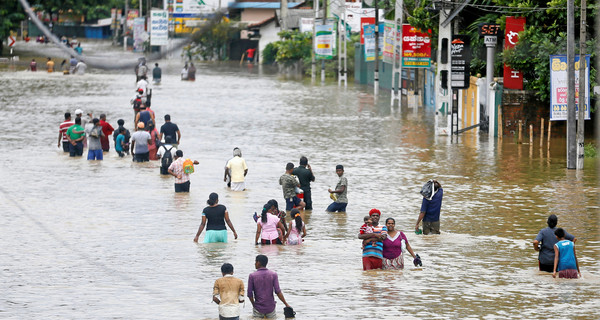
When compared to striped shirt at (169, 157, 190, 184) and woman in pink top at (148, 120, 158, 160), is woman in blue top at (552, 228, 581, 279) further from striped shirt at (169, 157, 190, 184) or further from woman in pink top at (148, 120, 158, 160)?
woman in pink top at (148, 120, 158, 160)

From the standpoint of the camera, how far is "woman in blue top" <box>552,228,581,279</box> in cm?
1570

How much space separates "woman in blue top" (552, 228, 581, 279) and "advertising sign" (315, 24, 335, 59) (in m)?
50.6

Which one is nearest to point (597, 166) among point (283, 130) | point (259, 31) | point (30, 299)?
point (283, 130)

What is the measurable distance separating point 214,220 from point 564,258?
5887mm

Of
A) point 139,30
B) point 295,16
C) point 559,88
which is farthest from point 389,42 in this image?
point 139,30

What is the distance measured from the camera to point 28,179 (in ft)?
89.0

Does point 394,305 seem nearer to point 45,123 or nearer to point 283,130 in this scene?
point 283,130

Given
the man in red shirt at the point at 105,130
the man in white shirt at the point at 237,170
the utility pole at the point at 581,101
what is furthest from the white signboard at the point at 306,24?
the man in white shirt at the point at 237,170

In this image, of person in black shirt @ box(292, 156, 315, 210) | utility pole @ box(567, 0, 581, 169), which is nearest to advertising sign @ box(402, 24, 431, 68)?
utility pole @ box(567, 0, 581, 169)

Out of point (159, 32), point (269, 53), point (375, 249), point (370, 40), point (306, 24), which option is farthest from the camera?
point (269, 53)

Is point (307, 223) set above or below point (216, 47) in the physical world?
below

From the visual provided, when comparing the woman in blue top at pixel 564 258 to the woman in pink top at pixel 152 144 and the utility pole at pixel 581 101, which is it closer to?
the utility pole at pixel 581 101

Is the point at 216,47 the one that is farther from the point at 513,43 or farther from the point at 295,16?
the point at 513,43

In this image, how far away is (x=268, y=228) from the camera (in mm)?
18391
